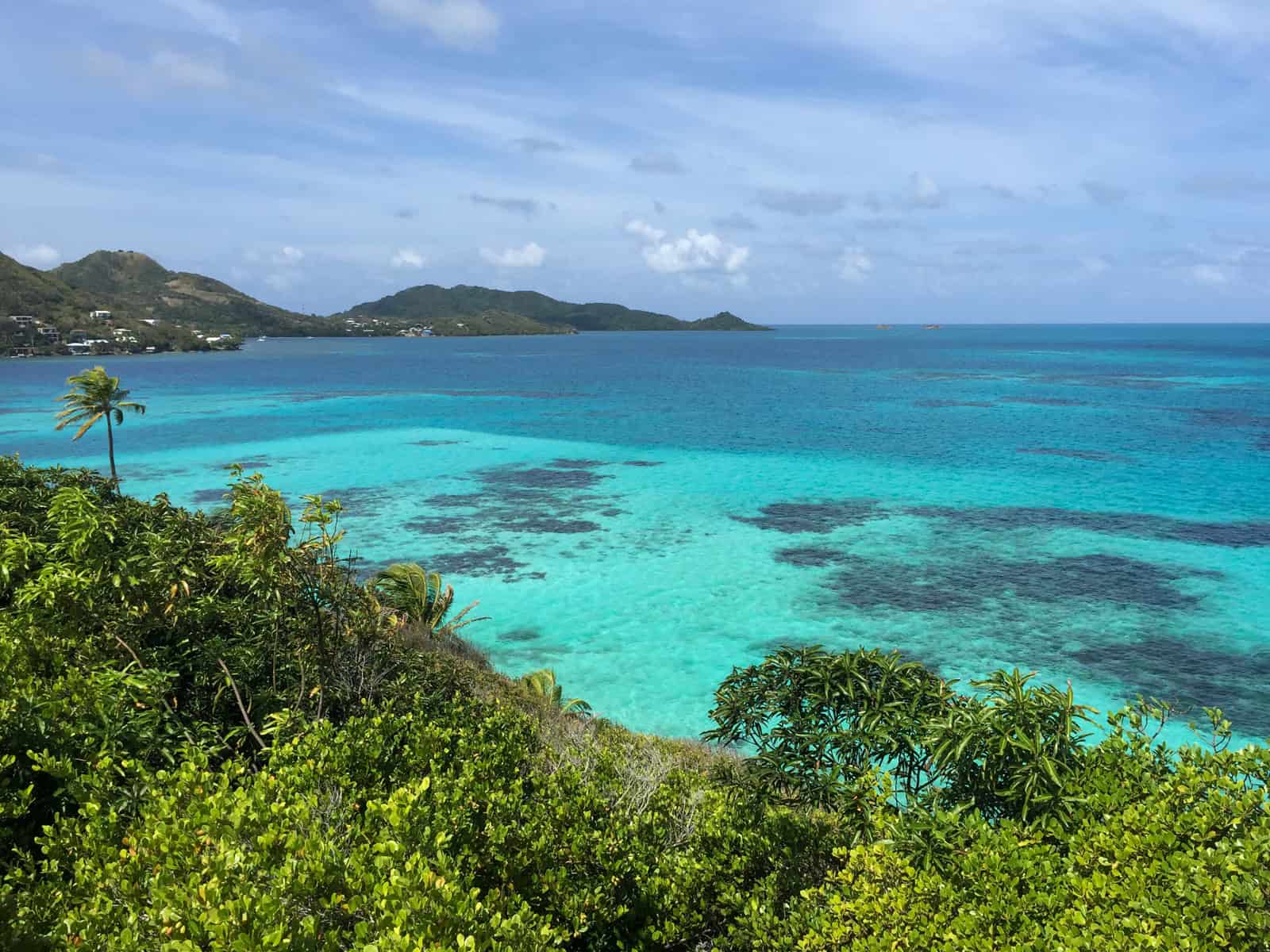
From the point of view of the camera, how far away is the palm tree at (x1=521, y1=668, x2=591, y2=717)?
16.0 meters

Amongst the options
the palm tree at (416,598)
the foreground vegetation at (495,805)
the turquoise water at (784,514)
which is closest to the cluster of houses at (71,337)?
the turquoise water at (784,514)

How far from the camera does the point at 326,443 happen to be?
51.2 metres

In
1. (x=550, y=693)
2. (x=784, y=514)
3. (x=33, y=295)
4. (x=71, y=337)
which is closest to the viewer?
(x=550, y=693)

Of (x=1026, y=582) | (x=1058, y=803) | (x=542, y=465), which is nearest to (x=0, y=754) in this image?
(x=1058, y=803)

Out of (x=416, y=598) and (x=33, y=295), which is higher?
(x=33, y=295)

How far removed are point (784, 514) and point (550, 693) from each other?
61.9ft

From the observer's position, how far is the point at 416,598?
19016 mm

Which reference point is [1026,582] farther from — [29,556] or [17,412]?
[17,412]

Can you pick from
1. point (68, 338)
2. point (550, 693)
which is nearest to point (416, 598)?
point (550, 693)

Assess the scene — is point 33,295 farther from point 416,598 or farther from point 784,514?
point 416,598

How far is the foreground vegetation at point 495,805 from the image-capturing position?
429 cm

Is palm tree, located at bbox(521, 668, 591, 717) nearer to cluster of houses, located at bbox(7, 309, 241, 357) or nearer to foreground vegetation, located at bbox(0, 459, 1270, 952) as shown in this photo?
foreground vegetation, located at bbox(0, 459, 1270, 952)

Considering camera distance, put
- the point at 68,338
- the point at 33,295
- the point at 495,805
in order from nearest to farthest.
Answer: the point at 495,805, the point at 68,338, the point at 33,295

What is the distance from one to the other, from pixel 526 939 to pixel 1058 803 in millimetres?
4622
